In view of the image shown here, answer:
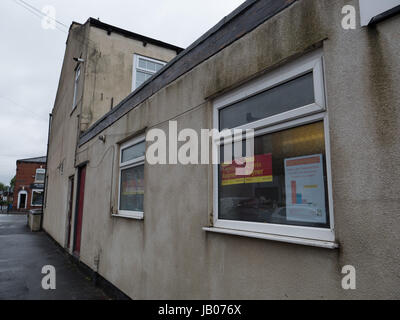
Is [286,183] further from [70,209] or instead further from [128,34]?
[128,34]

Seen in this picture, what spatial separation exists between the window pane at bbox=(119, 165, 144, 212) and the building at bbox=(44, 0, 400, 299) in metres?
0.43

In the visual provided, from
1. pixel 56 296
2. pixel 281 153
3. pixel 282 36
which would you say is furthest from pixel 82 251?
pixel 282 36

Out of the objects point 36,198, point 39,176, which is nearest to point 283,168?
point 36,198

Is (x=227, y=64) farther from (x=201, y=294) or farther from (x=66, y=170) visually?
(x=66, y=170)

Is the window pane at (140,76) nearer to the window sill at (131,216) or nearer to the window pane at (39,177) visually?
the window sill at (131,216)

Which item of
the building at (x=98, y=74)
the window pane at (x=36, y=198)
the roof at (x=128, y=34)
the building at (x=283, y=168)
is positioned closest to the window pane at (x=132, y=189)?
the building at (x=283, y=168)

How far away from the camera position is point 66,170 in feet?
32.5

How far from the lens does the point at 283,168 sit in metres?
2.24

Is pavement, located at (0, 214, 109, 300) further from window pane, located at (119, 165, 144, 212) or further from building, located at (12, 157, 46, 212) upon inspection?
building, located at (12, 157, 46, 212)

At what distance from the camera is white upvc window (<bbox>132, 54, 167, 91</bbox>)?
9.68 metres

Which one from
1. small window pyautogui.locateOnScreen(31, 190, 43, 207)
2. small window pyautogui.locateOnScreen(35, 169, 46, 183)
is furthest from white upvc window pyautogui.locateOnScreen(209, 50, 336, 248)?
small window pyautogui.locateOnScreen(35, 169, 46, 183)

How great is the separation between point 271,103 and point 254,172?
64 cm

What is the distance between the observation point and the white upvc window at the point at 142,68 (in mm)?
9680
